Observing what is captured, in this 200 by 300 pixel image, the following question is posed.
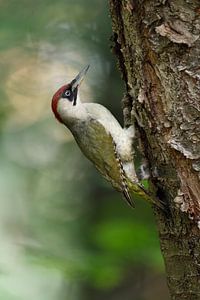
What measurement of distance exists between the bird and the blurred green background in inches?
26.3

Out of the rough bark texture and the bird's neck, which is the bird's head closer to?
the bird's neck

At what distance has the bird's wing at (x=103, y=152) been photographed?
166 inches

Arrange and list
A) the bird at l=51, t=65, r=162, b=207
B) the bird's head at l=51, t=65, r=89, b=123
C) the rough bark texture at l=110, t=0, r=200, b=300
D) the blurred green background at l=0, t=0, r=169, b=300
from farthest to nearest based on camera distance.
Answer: the blurred green background at l=0, t=0, r=169, b=300
the bird's head at l=51, t=65, r=89, b=123
the bird at l=51, t=65, r=162, b=207
the rough bark texture at l=110, t=0, r=200, b=300

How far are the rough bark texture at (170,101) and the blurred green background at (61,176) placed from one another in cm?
154

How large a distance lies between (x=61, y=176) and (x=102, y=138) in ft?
6.47

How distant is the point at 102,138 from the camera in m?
4.48

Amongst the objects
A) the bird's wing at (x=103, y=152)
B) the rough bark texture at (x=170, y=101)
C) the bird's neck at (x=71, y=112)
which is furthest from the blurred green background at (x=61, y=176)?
the rough bark texture at (x=170, y=101)

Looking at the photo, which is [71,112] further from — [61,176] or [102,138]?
[61,176]

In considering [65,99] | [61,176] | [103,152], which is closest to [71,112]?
[65,99]

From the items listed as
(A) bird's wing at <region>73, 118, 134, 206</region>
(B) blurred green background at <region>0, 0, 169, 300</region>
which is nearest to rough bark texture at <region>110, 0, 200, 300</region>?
(A) bird's wing at <region>73, 118, 134, 206</region>

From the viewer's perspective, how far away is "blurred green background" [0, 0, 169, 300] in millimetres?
4867

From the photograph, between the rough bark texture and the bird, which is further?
the bird

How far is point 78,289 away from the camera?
20.4 ft

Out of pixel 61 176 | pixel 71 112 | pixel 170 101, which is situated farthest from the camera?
pixel 61 176
